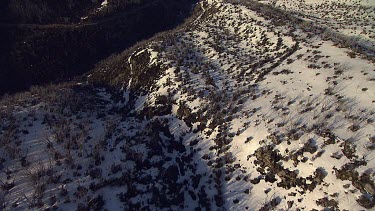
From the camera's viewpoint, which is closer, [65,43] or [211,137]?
[211,137]

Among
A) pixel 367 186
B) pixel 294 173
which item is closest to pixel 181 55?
pixel 294 173

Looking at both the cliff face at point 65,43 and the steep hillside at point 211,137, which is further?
the cliff face at point 65,43

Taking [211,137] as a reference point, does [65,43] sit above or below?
above

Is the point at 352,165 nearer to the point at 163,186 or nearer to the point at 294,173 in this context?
the point at 294,173
